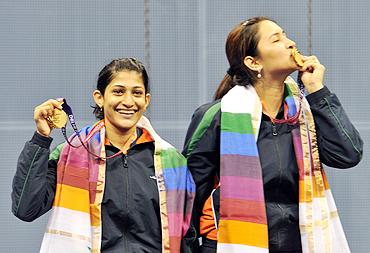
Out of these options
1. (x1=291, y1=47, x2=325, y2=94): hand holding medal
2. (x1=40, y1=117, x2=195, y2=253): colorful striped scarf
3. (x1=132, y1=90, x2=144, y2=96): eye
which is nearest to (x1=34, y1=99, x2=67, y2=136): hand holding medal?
(x1=40, y1=117, x2=195, y2=253): colorful striped scarf

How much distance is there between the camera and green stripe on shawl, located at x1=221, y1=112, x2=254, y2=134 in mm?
3125

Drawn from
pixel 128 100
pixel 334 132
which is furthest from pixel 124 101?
pixel 334 132

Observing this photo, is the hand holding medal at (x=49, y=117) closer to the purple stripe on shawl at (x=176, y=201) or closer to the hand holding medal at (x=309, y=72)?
the purple stripe on shawl at (x=176, y=201)

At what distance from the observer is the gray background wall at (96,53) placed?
14.9 ft

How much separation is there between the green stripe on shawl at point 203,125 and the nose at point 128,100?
0.25 m

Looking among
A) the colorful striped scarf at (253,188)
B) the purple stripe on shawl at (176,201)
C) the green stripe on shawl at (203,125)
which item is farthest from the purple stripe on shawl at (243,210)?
the green stripe on shawl at (203,125)

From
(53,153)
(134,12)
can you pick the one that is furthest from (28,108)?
(53,153)

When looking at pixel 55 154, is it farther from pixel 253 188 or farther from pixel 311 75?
pixel 311 75

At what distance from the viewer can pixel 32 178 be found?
2.96 meters

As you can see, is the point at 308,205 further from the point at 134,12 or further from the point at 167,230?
the point at 134,12

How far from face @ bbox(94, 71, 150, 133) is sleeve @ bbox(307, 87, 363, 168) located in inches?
22.0

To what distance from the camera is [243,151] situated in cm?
310

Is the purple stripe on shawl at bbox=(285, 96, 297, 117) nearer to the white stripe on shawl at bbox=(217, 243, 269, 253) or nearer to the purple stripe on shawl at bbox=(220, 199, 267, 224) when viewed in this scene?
the purple stripe on shawl at bbox=(220, 199, 267, 224)

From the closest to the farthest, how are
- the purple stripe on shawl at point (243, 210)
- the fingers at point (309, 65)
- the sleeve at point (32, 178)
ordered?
the sleeve at point (32, 178) → the purple stripe on shawl at point (243, 210) → the fingers at point (309, 65)
